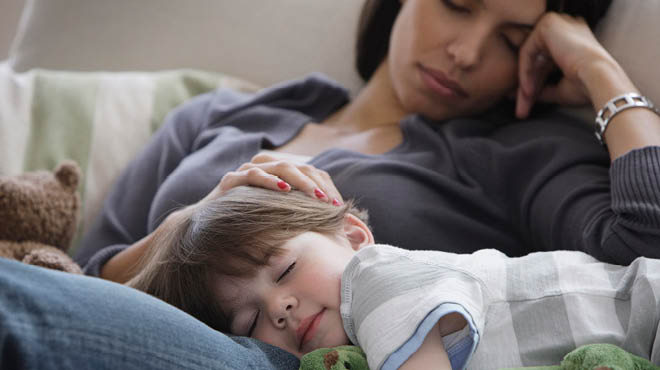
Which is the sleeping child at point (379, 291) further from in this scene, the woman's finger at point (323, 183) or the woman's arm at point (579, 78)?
the woman's arm at point (579, 78)

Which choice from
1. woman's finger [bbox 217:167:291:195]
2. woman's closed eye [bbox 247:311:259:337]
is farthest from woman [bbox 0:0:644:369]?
woman's closed eye [bbox 247:311:259:337]

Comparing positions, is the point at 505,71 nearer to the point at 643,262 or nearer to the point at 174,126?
the point at 643,262

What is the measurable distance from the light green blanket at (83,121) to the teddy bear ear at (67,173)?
4.6 inches

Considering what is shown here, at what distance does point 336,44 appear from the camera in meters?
1.58

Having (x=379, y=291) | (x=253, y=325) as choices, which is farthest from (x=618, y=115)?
(x=253, y=325)

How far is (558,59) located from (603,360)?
2.26ft

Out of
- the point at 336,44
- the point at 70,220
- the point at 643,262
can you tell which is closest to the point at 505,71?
the point at 336,44

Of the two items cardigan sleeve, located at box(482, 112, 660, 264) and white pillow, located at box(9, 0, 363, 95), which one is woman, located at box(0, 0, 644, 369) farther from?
white pillow, located at box(9, 0, 363, 95)

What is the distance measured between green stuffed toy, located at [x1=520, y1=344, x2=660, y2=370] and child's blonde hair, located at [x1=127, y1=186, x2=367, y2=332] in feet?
1.18

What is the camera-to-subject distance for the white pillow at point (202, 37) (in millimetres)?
1586

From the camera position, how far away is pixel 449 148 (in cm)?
120

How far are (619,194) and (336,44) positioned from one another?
0.86 metres

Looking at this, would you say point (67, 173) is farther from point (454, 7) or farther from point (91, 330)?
point (454, 7)

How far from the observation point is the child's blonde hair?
84 cm
